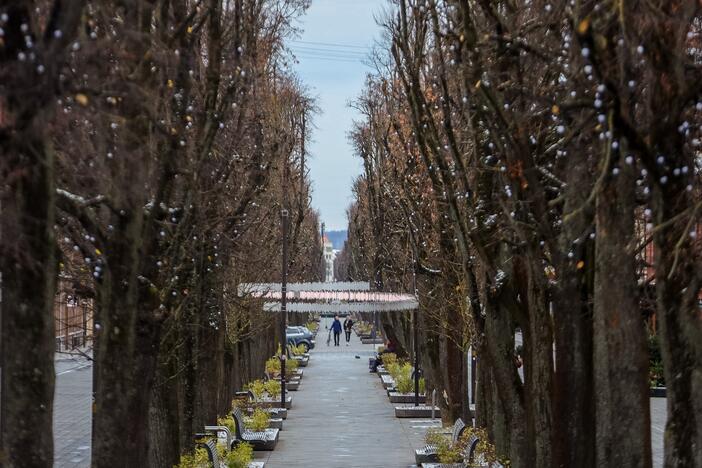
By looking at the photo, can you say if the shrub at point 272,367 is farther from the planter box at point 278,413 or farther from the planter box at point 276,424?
the planter box at point 276,424

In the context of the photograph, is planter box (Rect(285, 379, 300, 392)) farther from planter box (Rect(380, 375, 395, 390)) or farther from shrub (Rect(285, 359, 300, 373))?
planter box (Rect(380, 375, 395, 390))

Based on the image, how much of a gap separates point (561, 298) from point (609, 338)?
2.53 meters

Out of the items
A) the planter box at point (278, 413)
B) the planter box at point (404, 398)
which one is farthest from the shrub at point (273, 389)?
the planter box at point (404, 398)

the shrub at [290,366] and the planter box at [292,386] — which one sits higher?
the shrub at [290,366]

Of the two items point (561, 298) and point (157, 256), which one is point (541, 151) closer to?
point (561, 298)

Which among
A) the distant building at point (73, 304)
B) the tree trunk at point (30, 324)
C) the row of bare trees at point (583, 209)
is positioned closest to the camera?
the tree trunk at point (30, 324)

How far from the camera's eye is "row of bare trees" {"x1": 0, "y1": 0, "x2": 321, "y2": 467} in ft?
28.3

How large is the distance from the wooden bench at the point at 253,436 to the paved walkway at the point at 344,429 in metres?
0.25

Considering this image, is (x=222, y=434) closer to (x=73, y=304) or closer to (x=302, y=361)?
(x=73, y=304)

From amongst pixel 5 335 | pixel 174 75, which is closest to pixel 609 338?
pixel 5 335

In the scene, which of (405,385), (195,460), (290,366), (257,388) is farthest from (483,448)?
(290,366)

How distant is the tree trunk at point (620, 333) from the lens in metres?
10.9

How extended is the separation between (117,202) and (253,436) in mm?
16531

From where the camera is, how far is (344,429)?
32.7 meters
